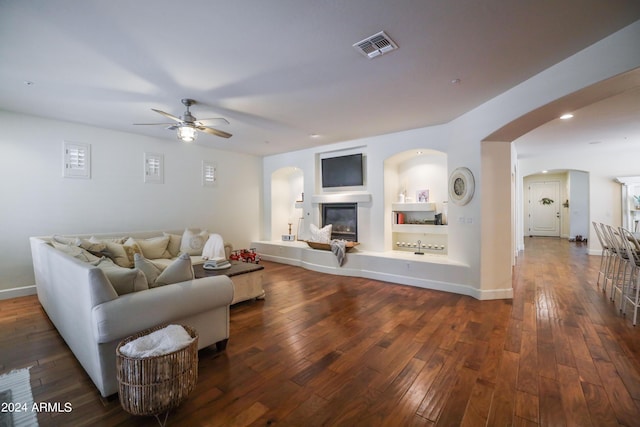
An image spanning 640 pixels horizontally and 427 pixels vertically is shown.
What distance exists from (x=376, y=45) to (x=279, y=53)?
34.6 inches

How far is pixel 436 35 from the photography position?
2.24 meters

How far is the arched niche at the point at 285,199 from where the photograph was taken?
7.42 metres

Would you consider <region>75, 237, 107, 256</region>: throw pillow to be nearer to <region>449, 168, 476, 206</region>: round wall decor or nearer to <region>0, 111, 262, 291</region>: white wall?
<region>0, 111, 262, 291</region>: white wall

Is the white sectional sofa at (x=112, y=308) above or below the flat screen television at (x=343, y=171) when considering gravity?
below

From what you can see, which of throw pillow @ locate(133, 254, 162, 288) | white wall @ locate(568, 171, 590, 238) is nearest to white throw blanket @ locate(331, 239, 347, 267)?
throw pillow @ locate(133, 254, 162, 288)

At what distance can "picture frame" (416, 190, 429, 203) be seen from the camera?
550cm

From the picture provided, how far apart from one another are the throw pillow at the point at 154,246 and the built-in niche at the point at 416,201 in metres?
4.13

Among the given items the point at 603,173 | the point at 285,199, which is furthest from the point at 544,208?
the point at 285,199

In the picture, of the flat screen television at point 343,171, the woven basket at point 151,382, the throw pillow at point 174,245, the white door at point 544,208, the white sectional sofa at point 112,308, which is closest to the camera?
the woven basket at point 151,382

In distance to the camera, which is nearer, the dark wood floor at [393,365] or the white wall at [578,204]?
the dark wood floor at [393,365]

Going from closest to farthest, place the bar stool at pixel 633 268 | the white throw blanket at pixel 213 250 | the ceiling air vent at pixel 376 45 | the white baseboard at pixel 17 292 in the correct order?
the ceiling air vent at pixel 376 45
the bar stool at pixel 633 268
the white baseboard at pixel 17 292
the white throw blanket at pixel 213 250

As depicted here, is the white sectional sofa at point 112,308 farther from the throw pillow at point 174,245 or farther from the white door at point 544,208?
the white door at point 544,208

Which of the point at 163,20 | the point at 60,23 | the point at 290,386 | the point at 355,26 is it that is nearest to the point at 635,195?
the point at 355,26

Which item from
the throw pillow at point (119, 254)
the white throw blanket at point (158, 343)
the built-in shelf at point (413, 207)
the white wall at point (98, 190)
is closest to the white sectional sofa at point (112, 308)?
the white throw blanket at point (158, 343)
